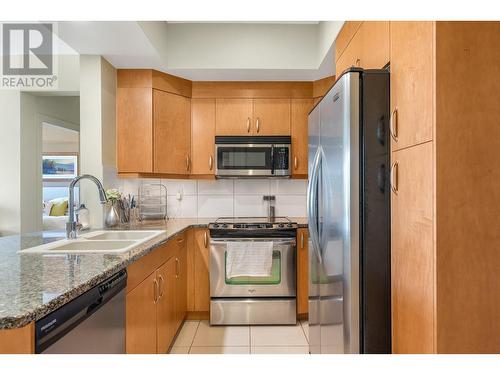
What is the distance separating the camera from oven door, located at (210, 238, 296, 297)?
2648mm

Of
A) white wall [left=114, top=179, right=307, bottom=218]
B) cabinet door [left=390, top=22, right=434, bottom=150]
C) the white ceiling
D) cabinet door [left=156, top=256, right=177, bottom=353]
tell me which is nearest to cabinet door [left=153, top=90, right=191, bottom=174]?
the white ceiling

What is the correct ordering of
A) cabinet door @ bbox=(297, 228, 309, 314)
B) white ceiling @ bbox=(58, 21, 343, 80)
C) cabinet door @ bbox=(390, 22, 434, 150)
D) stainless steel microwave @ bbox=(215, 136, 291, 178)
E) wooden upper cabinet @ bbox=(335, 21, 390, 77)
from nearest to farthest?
cabinet door @ bbox=(390, 22, 434, 150), wooden upper cabinet @ bbox=(335, 21, 390, 77), white ceiling @ bbox=(58, 21, 343, 80), cabinet door @ bbox=(297, 228, 309, 314), stainless steel microwave @ bbox=(215, 136, 291, 178)

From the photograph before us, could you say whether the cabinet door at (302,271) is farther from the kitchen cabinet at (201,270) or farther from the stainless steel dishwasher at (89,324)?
the stainless steel dishwasher at (89,324)

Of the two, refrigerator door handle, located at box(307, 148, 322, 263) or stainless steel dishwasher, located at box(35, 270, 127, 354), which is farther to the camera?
refrigerator door handle, located at box(307, 148, 322, 263)

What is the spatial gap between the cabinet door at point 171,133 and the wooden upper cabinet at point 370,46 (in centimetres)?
159

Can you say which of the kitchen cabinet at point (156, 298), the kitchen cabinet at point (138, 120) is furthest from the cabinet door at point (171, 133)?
the kitchen cabinet at point (156, 298)

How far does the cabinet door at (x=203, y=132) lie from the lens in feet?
9.66

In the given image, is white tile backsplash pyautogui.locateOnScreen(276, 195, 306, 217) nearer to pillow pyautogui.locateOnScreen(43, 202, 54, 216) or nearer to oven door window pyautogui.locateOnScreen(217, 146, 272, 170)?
oven door window pyautogui.locateOnScreen(217, 146, 272, 170)

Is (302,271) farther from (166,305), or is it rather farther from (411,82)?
(411,82)

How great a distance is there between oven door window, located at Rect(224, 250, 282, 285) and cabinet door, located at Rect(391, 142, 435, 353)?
4.69 ft
